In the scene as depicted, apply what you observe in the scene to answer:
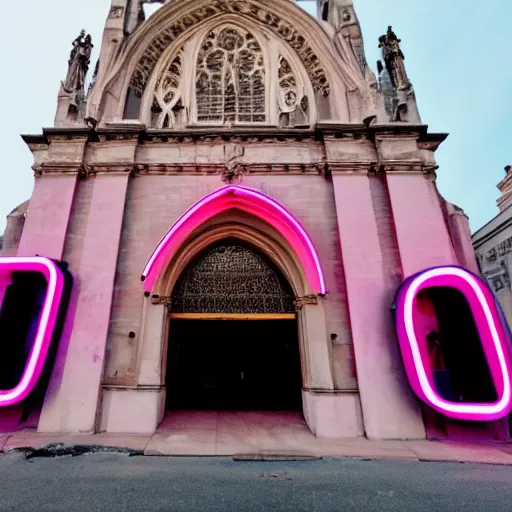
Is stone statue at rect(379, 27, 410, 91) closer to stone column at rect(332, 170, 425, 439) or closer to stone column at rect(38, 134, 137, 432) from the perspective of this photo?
stone column at rect(332, 170, 425, 439)

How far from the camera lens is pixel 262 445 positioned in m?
5.44

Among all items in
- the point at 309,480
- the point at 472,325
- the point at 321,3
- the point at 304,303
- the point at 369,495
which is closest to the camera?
the point at 369,495

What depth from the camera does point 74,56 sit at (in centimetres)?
948

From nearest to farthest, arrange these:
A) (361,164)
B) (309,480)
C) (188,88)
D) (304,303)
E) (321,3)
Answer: (309,480), (304,303), (361,164), (188,88), (321,3)

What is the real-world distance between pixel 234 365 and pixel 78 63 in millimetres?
10781

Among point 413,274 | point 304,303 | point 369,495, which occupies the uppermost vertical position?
point 413,274

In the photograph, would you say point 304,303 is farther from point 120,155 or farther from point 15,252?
point 15,252

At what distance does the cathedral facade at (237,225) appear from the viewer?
630 cm

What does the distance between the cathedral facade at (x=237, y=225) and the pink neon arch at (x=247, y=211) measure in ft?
0.15

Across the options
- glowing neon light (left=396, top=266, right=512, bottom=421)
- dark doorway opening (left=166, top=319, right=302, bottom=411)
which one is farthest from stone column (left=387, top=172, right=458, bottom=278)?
dark doorway opening (left=166, top=319, right=302, bottom=411)

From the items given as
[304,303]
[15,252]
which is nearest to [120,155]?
[15,252]

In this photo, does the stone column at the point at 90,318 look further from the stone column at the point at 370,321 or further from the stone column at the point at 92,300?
the stone column at the point at 370,321

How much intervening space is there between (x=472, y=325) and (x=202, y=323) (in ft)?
24.5

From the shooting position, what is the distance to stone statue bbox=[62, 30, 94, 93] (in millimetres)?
9023
